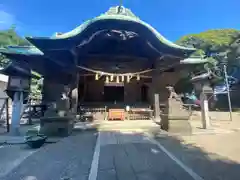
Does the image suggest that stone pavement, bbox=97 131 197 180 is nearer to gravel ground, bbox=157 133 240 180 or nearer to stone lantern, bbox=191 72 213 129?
gravel ground, bbox=157 133 240 180

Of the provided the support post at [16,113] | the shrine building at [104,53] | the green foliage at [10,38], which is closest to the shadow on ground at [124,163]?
the support post at [16,113]

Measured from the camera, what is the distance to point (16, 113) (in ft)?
24.1

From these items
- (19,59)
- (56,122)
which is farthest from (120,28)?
(19,59)

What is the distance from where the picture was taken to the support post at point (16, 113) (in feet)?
23.9

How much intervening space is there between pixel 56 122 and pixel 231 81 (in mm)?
26522

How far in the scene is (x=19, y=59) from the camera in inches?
387

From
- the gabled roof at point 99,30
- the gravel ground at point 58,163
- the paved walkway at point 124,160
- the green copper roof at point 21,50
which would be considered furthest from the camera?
the green copper roof at point 21,50

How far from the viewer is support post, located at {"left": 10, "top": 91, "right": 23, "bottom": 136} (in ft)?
23.9

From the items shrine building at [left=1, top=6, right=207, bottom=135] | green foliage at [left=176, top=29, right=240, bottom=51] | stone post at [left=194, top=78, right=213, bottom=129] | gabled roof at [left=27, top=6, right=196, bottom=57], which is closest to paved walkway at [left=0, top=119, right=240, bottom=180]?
stone post at [left=194, top=78, right=213, bottom=129]

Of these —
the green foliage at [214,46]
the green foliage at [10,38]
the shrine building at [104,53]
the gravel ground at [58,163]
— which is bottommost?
the gravel ground at [58,163]

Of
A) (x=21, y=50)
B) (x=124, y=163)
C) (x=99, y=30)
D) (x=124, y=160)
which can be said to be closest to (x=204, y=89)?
(x=99, y=30)

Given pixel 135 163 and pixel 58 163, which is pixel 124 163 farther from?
pixel 58 163

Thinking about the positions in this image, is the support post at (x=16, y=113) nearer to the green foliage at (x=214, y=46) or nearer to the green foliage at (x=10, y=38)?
the green foliage at (x=214, y=46)

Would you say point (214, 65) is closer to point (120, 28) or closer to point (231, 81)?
point (231, 81)
